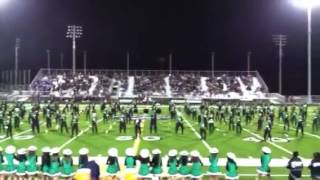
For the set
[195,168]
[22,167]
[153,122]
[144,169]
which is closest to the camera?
[144,169]

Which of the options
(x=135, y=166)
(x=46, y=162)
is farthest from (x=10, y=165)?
(x=135, y=166)

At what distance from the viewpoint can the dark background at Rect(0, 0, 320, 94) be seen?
58.9 meters

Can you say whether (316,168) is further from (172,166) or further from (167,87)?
(167,87)

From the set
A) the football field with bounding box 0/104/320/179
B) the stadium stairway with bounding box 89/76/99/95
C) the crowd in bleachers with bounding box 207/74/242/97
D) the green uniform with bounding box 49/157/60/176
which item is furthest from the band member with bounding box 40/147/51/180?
the crowd in bleachers with bounding box 207/74/242/97

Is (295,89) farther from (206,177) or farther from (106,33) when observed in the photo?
(206,177)

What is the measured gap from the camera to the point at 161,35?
201 feet

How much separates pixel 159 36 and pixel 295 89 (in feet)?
57.3

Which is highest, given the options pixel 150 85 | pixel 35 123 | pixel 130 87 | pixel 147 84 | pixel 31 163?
pixel 147 84

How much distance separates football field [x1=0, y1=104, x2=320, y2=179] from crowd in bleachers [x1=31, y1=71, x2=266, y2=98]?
27744mm

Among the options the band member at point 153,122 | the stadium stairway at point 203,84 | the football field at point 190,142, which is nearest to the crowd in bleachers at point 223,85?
the stadium stairway at point 203,84

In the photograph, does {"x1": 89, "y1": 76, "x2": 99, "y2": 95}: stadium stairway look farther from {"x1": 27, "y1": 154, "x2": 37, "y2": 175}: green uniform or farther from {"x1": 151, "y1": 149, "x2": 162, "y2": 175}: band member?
{"x1": 151, "y1": 149, "x2": 162, "y2": 175}: band member

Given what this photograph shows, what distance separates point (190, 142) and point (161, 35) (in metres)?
38.1

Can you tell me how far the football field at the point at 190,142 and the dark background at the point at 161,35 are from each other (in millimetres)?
30422

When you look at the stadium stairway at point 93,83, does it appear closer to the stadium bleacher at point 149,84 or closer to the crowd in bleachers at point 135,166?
the stadium bleacher at point 149,84
